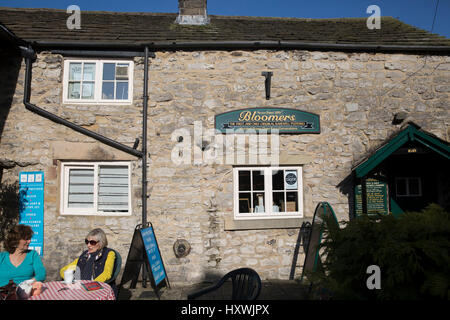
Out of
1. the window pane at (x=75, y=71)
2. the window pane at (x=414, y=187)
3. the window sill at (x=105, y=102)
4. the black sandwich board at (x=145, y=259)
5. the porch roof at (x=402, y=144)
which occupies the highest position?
the window pane at (x=75, y=71)

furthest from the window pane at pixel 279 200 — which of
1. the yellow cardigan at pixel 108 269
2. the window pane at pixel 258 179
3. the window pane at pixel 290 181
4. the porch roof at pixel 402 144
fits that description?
the yellow cardigan at pixel 108 269

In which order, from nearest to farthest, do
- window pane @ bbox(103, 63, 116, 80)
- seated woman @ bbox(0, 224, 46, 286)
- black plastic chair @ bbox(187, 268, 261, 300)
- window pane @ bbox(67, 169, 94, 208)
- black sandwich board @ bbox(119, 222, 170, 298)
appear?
black plastic chair @ bbox(187, 268, 261, 300)
seated woman @ bbox(0, 224, 46, 286)
black sandwich board @ bbox(119, 222, 170, 298)
window pane @ bbox(67, 169, 94, 208)
window pane @ bbox(103, 63, 116, 80)

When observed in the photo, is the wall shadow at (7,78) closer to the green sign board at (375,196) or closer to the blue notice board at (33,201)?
the blue notice board at (33,201)

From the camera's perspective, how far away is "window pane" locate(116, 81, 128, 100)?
5984mm

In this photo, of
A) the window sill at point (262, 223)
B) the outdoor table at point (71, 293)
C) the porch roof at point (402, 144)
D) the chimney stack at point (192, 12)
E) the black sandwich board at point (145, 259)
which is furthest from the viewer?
the chimney stack at point (192, 12)

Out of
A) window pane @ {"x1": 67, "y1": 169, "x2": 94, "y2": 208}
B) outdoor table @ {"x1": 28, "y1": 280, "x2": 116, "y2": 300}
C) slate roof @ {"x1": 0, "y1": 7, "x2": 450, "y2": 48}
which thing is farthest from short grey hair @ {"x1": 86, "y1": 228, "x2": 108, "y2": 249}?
slate roof @ {"x1": 0, "y1": 7, "x2": 450, "y2": 48}

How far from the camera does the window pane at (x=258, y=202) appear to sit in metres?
5.95

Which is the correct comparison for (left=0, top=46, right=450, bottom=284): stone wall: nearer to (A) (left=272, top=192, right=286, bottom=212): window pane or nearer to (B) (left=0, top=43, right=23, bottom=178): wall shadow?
(B) (left=0, top=43, right=23, bottom=178): wall shadow

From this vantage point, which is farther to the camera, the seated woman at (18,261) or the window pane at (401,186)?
the window pane at (401,186)

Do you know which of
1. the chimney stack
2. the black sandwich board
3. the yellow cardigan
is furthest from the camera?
the chimney stack

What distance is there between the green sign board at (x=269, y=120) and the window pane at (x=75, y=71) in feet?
10.4

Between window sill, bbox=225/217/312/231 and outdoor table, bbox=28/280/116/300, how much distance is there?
2854mm

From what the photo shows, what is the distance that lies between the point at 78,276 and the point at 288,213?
13.1 feet
